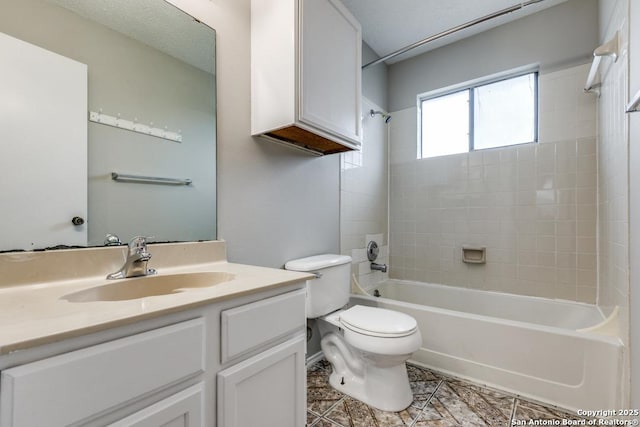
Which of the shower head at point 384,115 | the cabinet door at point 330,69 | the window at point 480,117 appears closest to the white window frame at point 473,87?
the window at point 480,117

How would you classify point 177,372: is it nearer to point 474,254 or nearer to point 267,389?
point 267,389

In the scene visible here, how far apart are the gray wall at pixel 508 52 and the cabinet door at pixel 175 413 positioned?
9.24 feet

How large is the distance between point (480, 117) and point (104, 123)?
271 cm

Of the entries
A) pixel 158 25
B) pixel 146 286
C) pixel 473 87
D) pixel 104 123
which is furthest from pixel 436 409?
pixel 473 87

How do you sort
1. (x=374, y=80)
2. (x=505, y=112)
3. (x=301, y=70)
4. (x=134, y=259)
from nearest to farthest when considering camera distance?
(x=134, y=259) → (x=301, y=70) → (x=505, y=112) → (x=374, y=80)

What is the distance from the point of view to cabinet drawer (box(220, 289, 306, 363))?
30.6 inches

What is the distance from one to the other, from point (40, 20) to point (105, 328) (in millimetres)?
1032

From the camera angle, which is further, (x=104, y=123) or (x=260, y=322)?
(x=104, y=123)

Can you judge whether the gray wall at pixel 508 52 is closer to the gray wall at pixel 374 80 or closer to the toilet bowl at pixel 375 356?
the gray wall at pixel 374 80

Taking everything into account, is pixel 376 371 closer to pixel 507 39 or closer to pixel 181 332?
pixel 181 332

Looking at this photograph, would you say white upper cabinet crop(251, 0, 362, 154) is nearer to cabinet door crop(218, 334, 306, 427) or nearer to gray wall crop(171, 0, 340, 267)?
gray wall crop(171, 0, 340, 267)

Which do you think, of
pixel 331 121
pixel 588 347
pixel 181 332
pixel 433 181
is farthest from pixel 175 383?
pixel 433 181

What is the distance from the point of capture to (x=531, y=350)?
1566 millimetres

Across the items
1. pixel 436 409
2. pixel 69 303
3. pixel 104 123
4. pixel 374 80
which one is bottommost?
pixel 436 409
